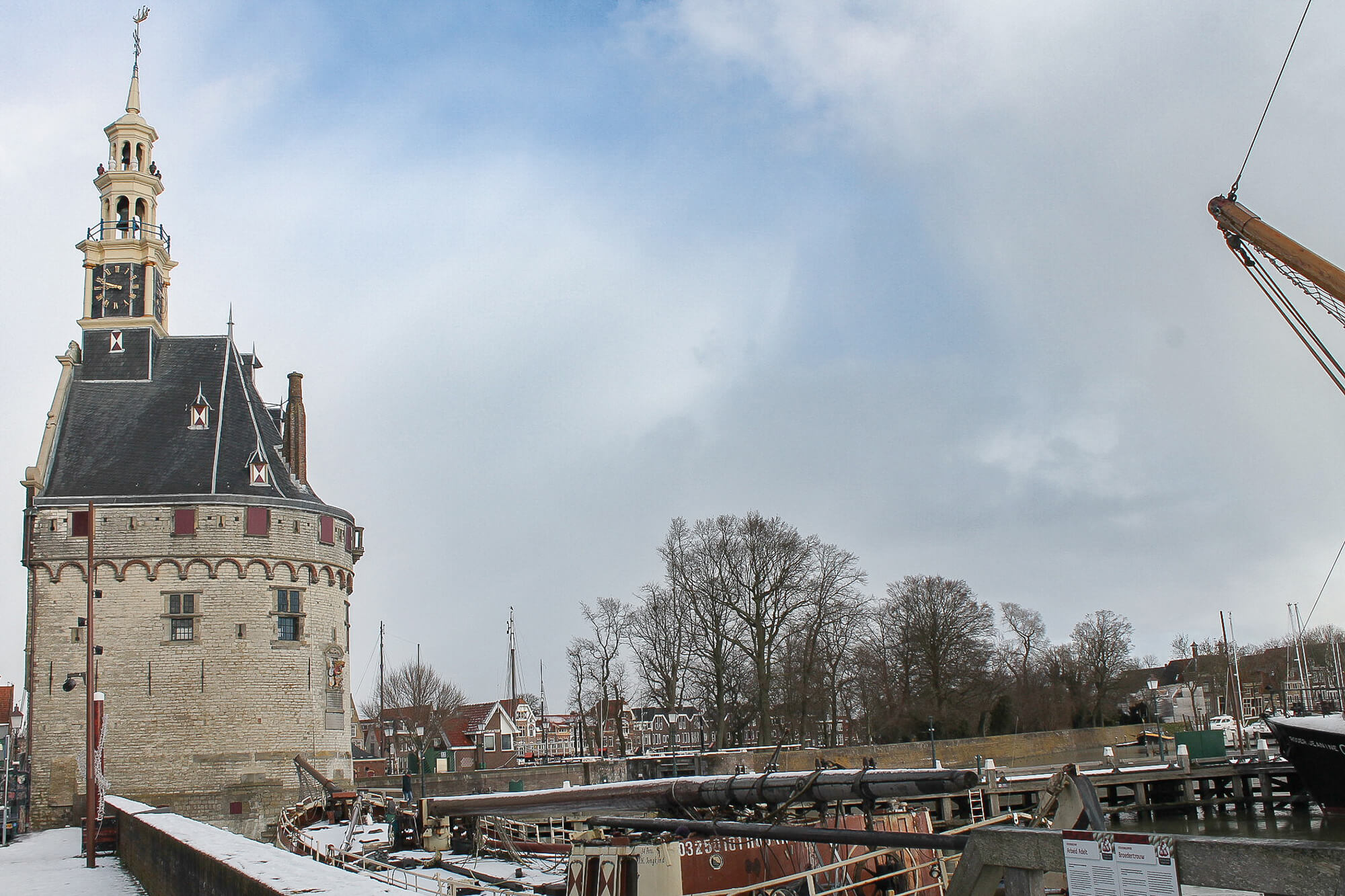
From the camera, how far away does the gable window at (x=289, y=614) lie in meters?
40.7

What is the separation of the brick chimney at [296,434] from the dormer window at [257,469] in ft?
8.94

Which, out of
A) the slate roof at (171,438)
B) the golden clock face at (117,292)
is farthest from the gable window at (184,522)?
the golden clock face at (117,292)

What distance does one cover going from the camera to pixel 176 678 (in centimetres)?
3872

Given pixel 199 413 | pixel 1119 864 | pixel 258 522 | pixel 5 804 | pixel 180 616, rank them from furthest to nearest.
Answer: pixel 199 413 → pixel 258 522 → pixel 180 616 → pixel 5 804 → pixel 1119 864

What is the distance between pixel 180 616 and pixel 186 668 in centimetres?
190

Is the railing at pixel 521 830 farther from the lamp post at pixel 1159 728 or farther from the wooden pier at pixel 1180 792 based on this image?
the lamp post at pixel 1159 728

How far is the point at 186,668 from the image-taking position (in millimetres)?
38875

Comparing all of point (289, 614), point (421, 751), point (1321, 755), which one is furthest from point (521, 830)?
point (421, 751)

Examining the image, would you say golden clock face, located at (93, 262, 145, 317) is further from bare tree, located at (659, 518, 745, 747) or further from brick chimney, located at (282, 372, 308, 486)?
bare tree, located at (659, 518, 745, 747)

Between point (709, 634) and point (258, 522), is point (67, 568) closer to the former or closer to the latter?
point (258, 522)

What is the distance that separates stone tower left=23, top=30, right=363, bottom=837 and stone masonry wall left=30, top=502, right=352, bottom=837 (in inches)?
2.2

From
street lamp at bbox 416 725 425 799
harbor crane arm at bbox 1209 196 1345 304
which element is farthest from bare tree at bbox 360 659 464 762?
harbor crane arm at bbox 1209 196 1345 304

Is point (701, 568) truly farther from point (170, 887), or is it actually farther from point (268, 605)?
point (170, 887)

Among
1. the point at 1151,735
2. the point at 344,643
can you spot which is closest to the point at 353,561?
the point at 344,643
